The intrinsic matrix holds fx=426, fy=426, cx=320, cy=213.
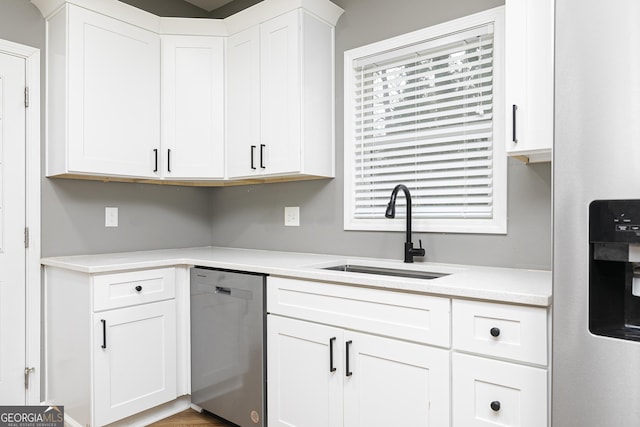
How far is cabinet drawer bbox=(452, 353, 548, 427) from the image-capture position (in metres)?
1.35

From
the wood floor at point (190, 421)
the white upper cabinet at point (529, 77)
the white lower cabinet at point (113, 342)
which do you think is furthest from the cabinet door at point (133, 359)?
the white upper cabinet at point (529, 77)

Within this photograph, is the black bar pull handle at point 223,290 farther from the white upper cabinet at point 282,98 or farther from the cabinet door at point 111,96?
the cabinet door at point 111,96

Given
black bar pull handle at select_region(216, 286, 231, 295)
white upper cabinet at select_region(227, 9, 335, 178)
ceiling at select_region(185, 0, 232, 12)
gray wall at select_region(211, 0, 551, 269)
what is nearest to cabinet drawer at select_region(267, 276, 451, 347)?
black bar pull handle at select_region(216, 286, 231, 295)

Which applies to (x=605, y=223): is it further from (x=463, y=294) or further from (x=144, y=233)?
(x=144, y=233)

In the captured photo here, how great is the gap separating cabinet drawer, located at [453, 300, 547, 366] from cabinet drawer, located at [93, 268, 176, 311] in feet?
5.27

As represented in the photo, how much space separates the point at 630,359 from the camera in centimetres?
103

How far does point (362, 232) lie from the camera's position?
2.49 metres

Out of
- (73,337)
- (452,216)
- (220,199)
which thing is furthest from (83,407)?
(452,216)

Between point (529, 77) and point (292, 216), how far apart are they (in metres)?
1.65

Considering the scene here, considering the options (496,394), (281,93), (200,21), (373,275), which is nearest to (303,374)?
(373,275)

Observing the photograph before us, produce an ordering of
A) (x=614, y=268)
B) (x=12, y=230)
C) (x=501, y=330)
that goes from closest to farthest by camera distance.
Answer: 1. (x=614, y=268)
2. (x=501, y=330)
3. (x=12, y=230)

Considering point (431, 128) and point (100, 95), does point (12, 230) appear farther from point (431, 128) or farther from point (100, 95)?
point (431, 128)

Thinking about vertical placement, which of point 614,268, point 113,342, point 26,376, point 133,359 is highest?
point 614,268

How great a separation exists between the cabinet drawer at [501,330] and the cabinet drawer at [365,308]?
6 cm
